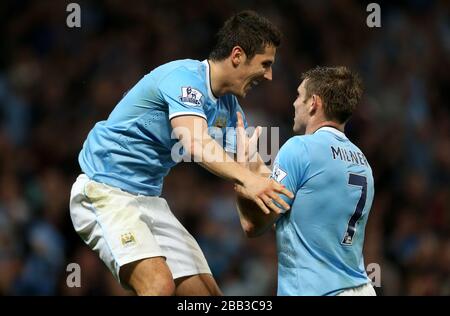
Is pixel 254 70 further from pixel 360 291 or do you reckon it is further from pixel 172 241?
pixel 360 291

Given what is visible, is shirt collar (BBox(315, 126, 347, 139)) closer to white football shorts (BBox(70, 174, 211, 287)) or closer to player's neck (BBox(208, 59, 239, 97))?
player's neck (BBox(208, 59, 239, 97))

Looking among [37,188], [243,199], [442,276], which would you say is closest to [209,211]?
[37,188]

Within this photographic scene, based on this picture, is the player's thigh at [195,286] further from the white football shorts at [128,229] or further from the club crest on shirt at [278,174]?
the club crest on shirt at [278,174]

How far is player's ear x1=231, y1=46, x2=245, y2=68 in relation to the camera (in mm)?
5066

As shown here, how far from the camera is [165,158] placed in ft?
16.9

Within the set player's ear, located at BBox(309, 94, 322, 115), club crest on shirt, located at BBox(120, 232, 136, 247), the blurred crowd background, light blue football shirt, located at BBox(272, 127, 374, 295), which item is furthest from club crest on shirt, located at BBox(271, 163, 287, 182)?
the blurred crowd background

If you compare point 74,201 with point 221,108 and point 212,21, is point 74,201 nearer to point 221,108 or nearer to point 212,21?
point 221,108

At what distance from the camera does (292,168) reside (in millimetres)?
4480

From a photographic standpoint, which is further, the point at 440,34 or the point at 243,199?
the point at 440,34

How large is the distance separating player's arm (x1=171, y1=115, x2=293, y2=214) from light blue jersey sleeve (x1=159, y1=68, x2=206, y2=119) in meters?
0.05

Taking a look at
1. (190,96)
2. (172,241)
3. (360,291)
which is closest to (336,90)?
(190,96)

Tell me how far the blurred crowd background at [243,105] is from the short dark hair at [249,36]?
3201 mm

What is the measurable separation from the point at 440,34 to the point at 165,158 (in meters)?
7.05

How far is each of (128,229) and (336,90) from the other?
1.39m
